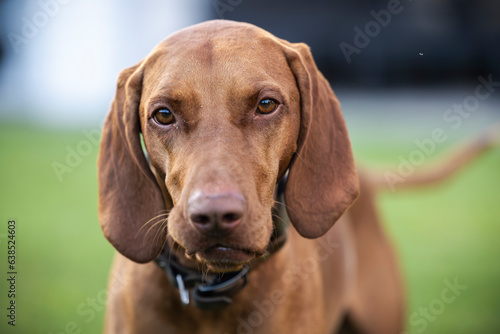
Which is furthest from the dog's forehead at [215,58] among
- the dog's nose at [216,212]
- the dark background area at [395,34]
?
the dark background area at [395,34]

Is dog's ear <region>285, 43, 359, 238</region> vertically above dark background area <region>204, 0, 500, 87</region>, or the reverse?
dog's ear <region>285, 43, 359, 238</region>

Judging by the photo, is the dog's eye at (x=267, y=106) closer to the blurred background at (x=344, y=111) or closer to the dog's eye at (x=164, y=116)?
the dog's eye at (x=164, y=116)

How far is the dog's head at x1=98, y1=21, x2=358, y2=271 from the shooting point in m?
2.34

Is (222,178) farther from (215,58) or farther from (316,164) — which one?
(316,164)

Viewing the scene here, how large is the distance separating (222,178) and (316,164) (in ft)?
2.74

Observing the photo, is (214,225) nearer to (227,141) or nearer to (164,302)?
(227,141)

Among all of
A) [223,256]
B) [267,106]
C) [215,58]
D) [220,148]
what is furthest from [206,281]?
[215,58]

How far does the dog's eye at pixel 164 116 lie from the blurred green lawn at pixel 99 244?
115 inches

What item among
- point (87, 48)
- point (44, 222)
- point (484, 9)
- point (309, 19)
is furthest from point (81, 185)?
point (484, 9)

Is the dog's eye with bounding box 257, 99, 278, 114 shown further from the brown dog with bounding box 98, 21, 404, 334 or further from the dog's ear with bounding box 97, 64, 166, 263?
the dog's ear with bounding box 97, 64, 166, 263

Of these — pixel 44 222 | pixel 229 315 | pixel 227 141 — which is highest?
pixel 227 141

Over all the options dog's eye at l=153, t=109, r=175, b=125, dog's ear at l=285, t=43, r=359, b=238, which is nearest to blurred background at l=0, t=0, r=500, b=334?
dog's ear at l=285, t=43, r=359, b=238

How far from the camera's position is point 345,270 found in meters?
4.20

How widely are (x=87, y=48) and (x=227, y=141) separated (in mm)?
18718
